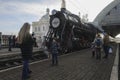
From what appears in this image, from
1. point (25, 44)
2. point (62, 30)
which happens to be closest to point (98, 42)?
point (62, 30)

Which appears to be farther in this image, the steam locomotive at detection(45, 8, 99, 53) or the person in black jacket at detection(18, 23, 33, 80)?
the steam locomotive at detection(45, 8, 99, 53)

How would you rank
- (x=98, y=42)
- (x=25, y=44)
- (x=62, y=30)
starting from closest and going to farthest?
(x=25, y=44) → (x=98, y=42) → (x=62, y=30)

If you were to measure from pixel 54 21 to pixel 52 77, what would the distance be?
1422 cm

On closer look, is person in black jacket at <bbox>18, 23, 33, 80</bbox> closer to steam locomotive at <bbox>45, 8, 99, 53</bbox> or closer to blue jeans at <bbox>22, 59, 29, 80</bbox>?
blue jeans at <bbox>22, 59, 29, 80</bbox>

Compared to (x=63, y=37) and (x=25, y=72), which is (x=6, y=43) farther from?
(x=25, y=72)

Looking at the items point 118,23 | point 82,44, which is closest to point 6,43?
point 82,44

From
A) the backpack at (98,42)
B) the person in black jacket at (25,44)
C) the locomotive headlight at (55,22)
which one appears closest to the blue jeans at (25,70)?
the person in black jacket at (25,44)

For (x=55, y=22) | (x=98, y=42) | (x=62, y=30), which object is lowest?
(x=98, y=42)

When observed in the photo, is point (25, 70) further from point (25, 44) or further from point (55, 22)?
point (55, 22)

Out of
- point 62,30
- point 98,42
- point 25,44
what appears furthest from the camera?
point 62,30

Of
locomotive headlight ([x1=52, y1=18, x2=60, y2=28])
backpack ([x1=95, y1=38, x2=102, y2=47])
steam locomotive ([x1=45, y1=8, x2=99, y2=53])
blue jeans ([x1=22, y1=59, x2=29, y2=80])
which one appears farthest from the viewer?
locomotive headlight ([x1=52, y1=18, x2=60, y2=28])

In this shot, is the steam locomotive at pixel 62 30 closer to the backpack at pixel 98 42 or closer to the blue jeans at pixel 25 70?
the backpack at pixel 98 42

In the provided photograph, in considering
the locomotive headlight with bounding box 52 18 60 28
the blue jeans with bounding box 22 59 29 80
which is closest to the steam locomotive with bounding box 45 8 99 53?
the locomotive headlight with bounding box 52 18 60 28

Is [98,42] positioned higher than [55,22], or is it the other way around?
[55,22]
